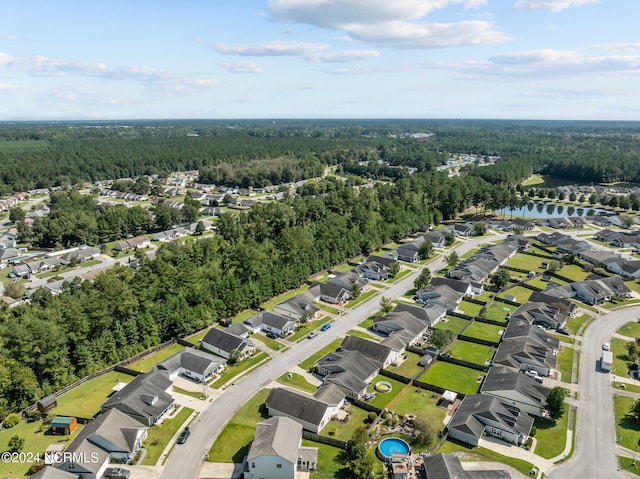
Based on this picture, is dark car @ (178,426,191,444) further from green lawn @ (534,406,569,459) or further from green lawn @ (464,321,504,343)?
green lawn @ (464,321,504,343)

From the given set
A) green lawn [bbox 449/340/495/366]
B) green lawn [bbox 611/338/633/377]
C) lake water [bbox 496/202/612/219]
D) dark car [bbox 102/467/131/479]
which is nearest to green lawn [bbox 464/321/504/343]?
green lawn [bbox 449/340/495/366]

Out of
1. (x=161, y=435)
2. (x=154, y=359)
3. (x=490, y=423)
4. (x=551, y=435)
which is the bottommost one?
(x=161, y=435)

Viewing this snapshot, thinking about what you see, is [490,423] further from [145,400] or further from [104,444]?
[104,444]

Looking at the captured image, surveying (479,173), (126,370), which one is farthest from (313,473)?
(479,173)

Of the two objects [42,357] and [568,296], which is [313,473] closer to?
[42,357]

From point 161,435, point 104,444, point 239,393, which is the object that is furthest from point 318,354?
point 104,444

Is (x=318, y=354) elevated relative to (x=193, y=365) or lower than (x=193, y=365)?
lower
